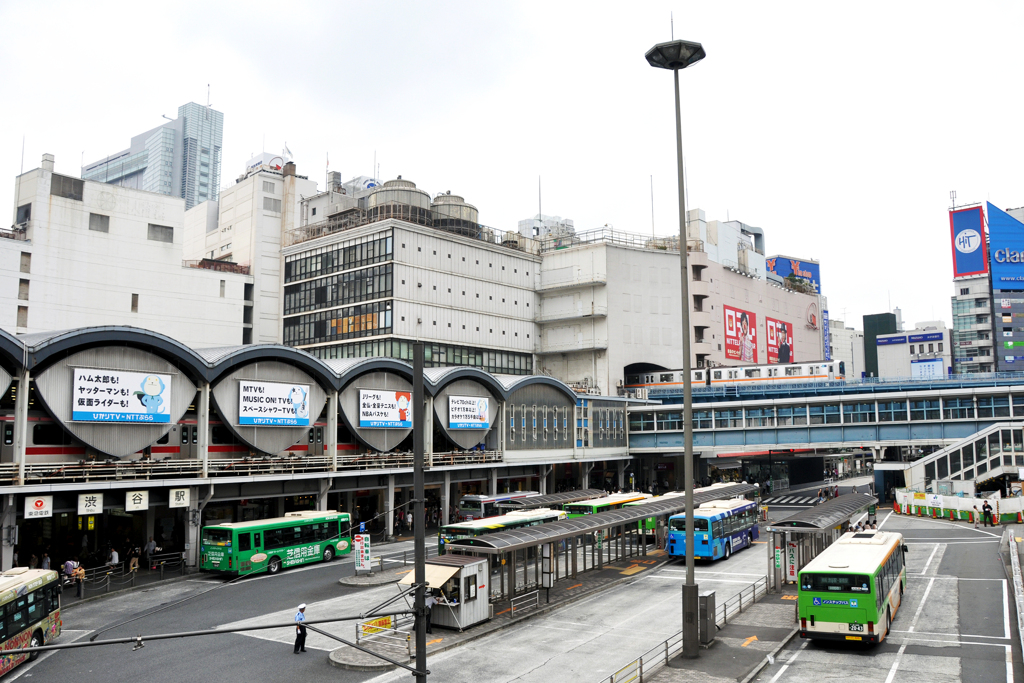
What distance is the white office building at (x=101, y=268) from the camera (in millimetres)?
78625

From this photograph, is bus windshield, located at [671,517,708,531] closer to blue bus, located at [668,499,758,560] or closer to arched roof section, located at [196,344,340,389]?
blue bus, located at [668,499,758,560]

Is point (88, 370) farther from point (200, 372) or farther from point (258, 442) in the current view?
point (258, 442)

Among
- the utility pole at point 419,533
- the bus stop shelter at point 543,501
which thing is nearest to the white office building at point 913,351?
the bus stop shelter at point 543,501

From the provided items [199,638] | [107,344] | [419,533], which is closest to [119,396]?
[107,344]

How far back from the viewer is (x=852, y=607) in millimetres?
25188

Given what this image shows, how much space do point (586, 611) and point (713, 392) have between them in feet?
217

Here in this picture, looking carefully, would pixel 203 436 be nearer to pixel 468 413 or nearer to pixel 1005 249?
pixel 468 413

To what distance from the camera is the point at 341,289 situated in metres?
87.8

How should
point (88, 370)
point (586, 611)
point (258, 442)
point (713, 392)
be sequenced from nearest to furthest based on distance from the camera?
1. point (586, 611)
2. point (88, 370)
3. point (258, 442)
4. point (713, 392)

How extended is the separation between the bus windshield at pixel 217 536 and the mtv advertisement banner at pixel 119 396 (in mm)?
6708

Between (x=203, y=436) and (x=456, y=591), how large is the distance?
2276cm

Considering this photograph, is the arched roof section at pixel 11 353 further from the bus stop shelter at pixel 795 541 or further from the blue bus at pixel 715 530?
the bus stop shelter at pixel 795 541

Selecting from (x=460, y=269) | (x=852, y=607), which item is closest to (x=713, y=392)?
(x=460, y=269)

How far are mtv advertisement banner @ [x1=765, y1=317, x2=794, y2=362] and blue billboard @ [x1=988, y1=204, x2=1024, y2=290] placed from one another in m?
38.8
